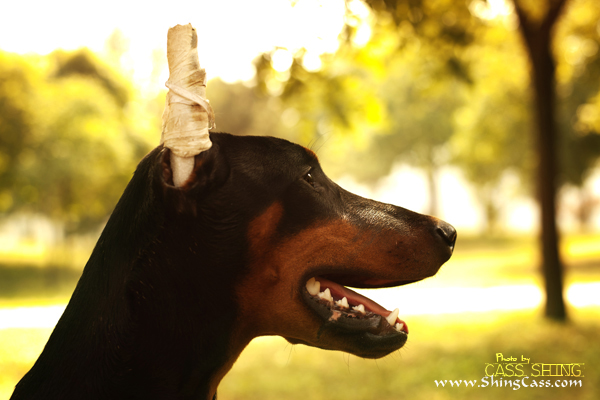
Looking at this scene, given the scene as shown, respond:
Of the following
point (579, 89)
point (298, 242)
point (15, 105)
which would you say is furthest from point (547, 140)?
point (579, 89)

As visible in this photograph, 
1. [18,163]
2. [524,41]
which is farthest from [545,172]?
[18,163]

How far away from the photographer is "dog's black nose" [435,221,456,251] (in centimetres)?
236

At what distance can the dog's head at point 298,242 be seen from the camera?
196cm

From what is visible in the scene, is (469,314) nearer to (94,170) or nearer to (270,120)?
(94,170)

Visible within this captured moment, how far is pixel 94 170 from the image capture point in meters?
18.6

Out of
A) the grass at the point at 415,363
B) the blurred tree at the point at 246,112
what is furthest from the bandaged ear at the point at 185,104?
the blurred tree at the point at 246,112

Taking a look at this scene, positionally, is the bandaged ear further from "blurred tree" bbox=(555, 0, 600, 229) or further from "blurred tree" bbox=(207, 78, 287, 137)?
"blurred tree" bbox=(207, 78, 287, 137)

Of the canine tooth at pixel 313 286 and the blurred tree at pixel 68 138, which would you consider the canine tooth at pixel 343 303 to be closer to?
the canine tooth at pixel 313 286

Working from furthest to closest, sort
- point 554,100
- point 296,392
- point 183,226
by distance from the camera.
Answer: point 554,100, point 296,392, point 183,226

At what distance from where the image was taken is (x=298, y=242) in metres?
2.11

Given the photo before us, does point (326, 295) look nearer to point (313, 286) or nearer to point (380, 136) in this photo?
point (313, 286)

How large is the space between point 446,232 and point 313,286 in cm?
68

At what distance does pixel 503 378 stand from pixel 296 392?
8.54ft

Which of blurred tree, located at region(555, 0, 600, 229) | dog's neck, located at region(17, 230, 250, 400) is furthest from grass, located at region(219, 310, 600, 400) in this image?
blurred tree, located at region(555, 0, 600, 229)
